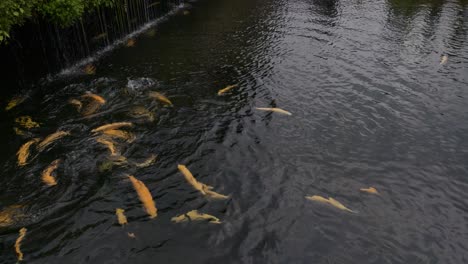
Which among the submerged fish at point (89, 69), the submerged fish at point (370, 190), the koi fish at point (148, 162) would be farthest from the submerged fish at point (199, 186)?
the submerged fish at point (89, 69)

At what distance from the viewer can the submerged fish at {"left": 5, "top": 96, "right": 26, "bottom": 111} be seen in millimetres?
12565

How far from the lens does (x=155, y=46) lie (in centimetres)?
1906

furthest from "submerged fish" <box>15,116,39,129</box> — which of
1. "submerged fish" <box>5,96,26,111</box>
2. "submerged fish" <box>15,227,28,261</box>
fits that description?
"submerged fish" <box>15,227,28,261</box>

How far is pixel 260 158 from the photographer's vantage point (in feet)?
35.3

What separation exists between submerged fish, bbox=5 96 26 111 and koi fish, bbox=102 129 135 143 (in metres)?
3.72

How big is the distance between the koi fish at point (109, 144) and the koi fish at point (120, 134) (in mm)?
275

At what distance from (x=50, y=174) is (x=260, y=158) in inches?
216

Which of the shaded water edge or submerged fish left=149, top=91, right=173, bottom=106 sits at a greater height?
the shaded water edge

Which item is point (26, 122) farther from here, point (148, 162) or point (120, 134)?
point (148, 162)

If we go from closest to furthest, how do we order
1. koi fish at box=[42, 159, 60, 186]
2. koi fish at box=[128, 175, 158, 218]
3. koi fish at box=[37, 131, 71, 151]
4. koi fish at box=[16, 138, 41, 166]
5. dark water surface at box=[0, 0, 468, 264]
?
dark water surface at box=[0, 0, 468, 264]
koi fish at box=[128, 175, 158, 218]
koi fish at box=[42, 159, 60, 186]
koi fish at box=[16, 138, 41, 166]
koi fish at box=[37, 131, 71, 151]

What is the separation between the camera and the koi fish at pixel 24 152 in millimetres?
10164

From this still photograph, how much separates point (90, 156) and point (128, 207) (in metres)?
2.36

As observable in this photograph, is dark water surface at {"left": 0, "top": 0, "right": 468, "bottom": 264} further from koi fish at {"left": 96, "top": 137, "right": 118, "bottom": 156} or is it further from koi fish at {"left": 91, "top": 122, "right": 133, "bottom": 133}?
koi fish at {"left": 91, "top": 122, "right": 133, "bottom": 133}

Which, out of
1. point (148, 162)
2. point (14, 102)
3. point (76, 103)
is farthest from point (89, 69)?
point (148, 162)
